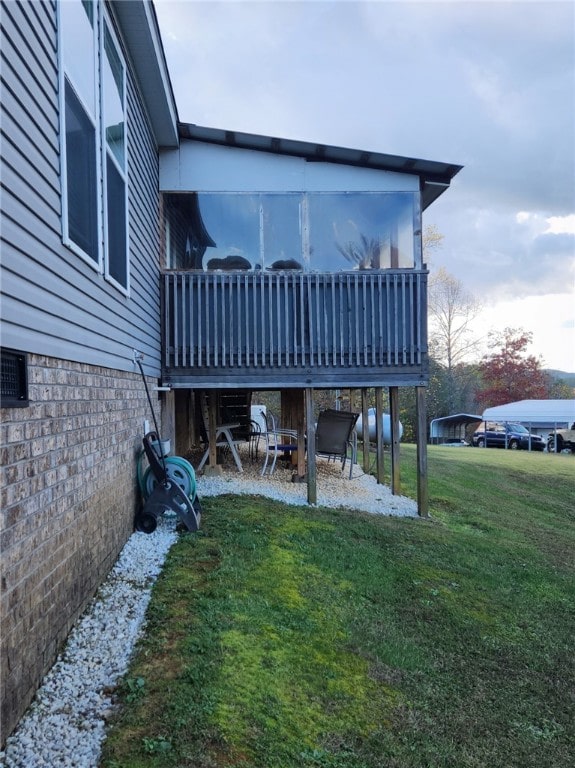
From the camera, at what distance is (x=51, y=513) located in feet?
8.88

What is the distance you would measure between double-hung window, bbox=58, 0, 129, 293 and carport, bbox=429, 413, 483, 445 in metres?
29.9

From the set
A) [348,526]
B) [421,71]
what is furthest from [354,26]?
[348,526]

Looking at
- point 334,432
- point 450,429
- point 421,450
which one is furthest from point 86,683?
point 450,429

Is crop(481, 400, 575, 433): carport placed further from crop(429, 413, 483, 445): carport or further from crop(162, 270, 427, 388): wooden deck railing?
crop(162, 270, 427, 388): wooden deck railing

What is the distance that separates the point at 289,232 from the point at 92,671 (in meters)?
5.80

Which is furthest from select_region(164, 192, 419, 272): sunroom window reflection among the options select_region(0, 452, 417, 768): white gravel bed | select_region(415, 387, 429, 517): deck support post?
select_region(0, 452, 417, 768): white gravel bed

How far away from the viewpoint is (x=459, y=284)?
113ft

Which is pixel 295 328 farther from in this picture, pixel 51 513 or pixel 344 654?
pixel 51 513

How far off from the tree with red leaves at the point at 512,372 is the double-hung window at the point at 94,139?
34232 mm

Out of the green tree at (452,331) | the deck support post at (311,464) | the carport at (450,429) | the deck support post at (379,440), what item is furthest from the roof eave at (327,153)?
the green tree at (452,331)

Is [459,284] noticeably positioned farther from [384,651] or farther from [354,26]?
[384,651]

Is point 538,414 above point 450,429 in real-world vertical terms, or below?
above

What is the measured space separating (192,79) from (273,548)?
13.2m

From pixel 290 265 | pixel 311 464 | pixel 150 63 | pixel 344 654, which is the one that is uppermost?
pixel 150 63
